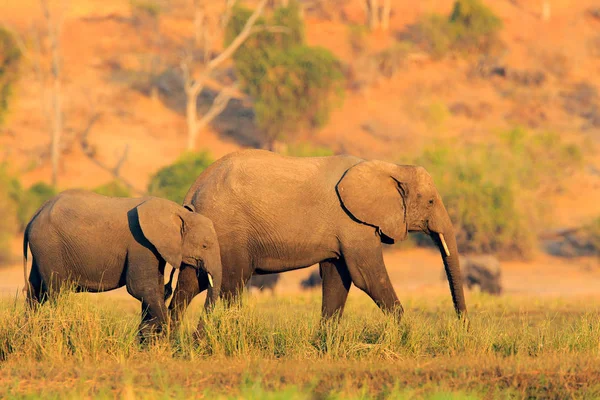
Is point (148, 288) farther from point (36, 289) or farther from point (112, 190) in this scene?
point (112, 190)

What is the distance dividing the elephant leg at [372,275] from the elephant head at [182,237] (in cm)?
123

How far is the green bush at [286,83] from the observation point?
1505 inches

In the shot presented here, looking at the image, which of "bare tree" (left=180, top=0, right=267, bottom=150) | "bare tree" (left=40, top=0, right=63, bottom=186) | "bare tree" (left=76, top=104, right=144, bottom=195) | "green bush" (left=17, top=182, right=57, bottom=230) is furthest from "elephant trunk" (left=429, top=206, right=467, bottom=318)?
"bare tree" (left=180, top=0, right=267, bottom=150)

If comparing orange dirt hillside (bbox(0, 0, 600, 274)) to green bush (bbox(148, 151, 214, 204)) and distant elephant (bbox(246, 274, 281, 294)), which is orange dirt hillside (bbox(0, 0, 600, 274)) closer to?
green bush (bbox(148, 151, 214, 204))

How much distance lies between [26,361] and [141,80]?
34638 millimetres

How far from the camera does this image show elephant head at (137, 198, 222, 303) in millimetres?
9523

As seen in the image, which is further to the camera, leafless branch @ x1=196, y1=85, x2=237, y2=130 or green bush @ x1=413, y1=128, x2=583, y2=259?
leafless branch @ x1=196, y1=85, x2=237, y2=130

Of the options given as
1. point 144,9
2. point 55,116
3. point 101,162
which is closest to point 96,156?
point 101,162

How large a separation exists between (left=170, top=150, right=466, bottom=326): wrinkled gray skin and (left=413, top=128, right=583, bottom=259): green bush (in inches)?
602

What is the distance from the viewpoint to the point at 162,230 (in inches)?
375

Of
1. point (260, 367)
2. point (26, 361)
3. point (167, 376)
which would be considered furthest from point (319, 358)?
point (26, 361)

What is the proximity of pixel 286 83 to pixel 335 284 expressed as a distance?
94.0 ft

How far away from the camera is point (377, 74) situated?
4428cm

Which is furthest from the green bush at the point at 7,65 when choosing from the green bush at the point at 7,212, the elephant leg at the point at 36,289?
the elephant leg at the point at 36,289
